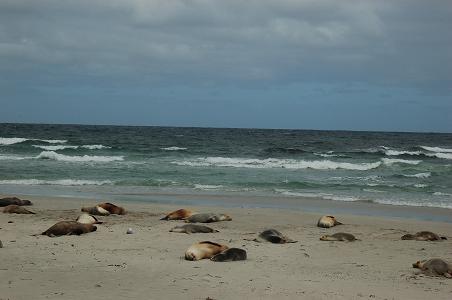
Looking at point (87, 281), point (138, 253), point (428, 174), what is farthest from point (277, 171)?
point (87, 281)

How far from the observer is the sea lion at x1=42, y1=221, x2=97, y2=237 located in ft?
31.5

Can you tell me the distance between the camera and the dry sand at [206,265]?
6.27 m

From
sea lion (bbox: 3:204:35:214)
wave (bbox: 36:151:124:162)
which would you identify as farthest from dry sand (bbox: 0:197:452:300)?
wave (bbox: 36:151:124:162)

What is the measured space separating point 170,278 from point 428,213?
988 centimetres

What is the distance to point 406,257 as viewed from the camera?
8.70m

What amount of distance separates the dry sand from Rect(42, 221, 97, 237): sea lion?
7.9 inches

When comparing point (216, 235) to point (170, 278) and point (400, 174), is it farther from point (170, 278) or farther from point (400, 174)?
point (400, 174)

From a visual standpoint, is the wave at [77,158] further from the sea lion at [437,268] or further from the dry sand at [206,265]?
the sea lion at [437,268]

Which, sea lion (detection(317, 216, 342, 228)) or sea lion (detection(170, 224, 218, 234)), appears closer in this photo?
sea lion (detection(170, 224, 218, 234))

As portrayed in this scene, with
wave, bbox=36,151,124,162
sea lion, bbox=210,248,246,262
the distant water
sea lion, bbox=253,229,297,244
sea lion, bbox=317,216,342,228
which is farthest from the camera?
wave, bbox=36,151,124,162

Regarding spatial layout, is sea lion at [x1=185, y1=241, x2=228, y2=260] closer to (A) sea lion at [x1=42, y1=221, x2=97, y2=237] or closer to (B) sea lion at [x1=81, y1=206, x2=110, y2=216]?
(A) sea lion at [x1=42, y1=221, x2=97, y2=237]

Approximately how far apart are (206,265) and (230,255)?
1.38 ft

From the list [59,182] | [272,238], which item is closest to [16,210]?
[272,238]

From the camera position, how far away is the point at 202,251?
796cm
